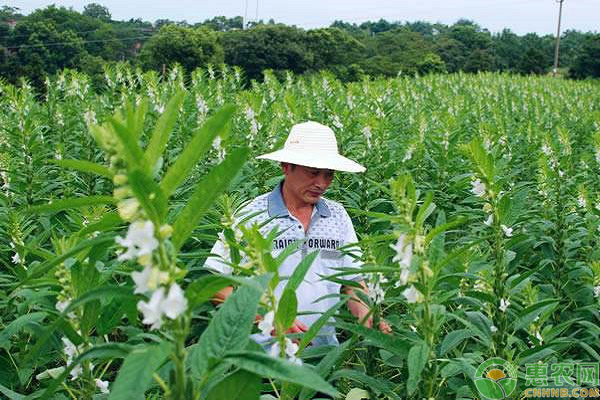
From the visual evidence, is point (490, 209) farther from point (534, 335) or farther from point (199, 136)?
point (199, 136)

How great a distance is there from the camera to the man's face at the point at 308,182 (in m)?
3.37

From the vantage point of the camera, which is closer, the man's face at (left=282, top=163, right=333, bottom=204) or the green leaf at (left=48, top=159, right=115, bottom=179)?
the green leaf at (left=48, top=159, right=115, bottom=179)

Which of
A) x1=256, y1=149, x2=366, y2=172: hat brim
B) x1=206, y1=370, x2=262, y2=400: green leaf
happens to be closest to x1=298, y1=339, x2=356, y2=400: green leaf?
x1=206, y1=370, x2=262, y2=400: green leaf

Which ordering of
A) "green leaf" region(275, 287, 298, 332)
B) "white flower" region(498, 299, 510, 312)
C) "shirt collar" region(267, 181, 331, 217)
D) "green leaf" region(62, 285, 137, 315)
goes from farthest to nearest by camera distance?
"shirt collar" region(267, 181, 331, 217) → "white flower" region(498, 299, 510, 312) → "green leaf" region(275, 287, 298, 332) → "green leaf" region(62, 285, 137, 315)

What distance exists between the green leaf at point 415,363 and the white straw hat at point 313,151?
4.49ft

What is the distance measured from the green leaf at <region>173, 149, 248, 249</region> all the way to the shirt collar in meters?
1.90

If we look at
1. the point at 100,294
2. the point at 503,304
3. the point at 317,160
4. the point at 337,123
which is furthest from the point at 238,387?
the point at 337,123

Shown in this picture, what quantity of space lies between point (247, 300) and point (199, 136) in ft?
1.51

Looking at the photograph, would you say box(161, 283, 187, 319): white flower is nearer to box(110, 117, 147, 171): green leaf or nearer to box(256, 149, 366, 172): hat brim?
box(110, 117, 147, 171): green leaf

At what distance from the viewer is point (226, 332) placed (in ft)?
5.08

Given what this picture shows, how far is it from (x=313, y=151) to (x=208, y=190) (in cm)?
197

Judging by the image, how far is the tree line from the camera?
91.0ft

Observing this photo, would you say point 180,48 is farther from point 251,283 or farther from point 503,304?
point 251,283

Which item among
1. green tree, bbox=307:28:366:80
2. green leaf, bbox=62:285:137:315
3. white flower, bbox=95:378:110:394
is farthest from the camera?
green tree, bbox=307:28:366:80
